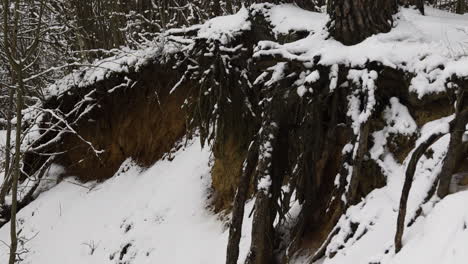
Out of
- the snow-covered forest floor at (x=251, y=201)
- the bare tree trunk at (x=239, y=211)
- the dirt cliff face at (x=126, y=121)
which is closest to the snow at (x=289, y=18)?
the snow-covered forest floor at (x=251, y=201)

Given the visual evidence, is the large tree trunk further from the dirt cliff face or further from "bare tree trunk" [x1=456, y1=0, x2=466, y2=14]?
"bare tree trunk" [x1=456, y1=0, x2=466, y2=14]

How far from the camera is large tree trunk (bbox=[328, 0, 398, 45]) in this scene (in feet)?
15.0

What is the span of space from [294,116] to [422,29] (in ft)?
4.25

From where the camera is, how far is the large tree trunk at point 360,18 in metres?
4.58

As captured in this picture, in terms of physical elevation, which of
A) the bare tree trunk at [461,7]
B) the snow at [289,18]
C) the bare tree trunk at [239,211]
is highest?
the snow at [289,18]

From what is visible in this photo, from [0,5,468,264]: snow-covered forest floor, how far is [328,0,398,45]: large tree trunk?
0.40 feet

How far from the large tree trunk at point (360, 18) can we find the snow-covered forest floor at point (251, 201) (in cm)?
12

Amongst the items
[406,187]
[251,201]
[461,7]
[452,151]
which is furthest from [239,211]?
[461,7]

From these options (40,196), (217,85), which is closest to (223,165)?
(217,85)

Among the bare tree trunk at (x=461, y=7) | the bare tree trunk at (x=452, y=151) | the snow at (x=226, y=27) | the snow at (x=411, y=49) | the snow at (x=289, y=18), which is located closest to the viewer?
the bare tree trunk at (x=452, y=151)

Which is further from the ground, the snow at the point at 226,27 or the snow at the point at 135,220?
the snow at the point at 226,27

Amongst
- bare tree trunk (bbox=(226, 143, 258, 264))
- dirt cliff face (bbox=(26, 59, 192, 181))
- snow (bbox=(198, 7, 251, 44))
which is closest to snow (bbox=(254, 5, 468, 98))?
snow (bbox=(198, 7, 251, 44))

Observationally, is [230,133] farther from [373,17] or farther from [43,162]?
[43,162]

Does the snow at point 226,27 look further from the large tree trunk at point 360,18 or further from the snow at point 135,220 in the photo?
the snow at point 135,220
